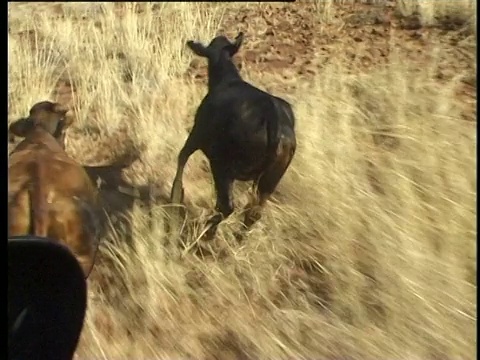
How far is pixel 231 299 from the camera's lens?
64.6 inches

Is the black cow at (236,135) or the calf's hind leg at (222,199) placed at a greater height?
the black cow at (236,135)

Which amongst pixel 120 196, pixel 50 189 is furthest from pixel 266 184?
pixel 50 189

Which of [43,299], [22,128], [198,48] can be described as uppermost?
[198,48]

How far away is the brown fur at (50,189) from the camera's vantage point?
1.72 metres

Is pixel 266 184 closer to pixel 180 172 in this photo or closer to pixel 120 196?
pixel 180 172

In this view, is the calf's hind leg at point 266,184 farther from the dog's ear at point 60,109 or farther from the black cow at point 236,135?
the dog's ear at point 60,109

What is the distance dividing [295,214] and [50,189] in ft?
2.02

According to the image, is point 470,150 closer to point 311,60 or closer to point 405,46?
point 405,46

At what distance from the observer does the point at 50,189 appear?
1.74 m

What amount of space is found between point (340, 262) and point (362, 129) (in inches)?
12.4

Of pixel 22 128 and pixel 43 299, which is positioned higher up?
pixel 22 128

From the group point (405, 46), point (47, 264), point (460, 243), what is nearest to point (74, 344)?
point (47, 264)

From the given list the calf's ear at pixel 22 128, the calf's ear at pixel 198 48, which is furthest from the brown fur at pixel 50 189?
the calf's ear at pixel 198 48

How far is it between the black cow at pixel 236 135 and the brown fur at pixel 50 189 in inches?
9.2
